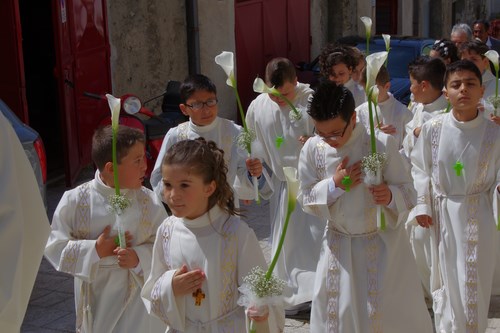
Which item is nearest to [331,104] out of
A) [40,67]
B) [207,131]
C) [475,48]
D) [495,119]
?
[207,131]

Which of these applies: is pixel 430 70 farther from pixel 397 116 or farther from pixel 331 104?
pixel 331 104

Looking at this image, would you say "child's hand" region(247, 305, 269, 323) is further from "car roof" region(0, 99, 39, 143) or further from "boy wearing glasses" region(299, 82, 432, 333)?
"car roof" region(0, 99, 39, 143)

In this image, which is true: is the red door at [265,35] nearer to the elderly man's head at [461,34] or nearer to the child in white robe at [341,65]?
the elderly man's head at [461,34]

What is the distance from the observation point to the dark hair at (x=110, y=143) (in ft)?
16.1

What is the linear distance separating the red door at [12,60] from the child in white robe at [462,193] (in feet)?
18.0

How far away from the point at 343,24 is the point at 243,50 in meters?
4.83

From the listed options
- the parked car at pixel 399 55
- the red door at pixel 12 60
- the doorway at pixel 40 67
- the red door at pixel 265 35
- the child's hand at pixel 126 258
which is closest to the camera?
the child's hand at pixel 126 258

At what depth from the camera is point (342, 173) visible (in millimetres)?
5176

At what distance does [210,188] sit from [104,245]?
33.3 inches

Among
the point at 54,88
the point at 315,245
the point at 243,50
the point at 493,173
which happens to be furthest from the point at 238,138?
the point at 243,50

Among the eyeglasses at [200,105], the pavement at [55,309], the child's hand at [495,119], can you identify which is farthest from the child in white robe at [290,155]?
the child's hand at [495,119]

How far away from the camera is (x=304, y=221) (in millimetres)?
7168

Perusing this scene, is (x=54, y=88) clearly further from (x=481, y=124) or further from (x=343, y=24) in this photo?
(x=481, y=124)

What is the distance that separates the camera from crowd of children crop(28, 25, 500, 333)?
4.23m
